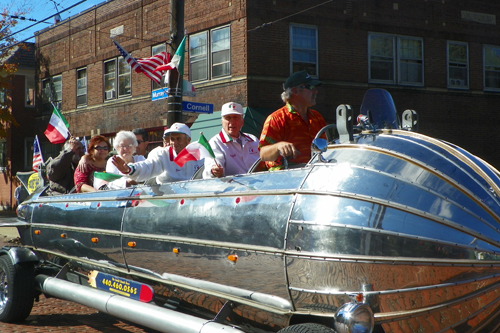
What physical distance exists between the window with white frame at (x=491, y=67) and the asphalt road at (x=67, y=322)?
677 inches

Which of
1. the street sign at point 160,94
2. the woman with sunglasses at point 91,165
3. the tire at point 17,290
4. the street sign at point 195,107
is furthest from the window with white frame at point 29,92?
the tire at point 17,290

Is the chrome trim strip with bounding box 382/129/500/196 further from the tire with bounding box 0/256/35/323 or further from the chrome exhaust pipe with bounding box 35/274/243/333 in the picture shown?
the tire with bounding box 0/256/35/323

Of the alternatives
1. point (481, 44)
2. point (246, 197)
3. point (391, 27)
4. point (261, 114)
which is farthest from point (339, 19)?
point (246, 197)

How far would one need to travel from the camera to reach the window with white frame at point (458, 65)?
19062mm

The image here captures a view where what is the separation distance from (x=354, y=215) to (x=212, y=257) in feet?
3.64

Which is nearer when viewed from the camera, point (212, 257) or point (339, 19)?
point (212, 257)

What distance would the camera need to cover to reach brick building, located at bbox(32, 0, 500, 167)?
16.1 m

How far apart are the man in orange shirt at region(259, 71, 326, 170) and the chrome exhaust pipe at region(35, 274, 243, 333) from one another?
1249 millimetres

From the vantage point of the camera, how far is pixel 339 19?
674 inches

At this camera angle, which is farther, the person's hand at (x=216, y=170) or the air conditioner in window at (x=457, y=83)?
the air conditioner in window at (x=457, y=83)

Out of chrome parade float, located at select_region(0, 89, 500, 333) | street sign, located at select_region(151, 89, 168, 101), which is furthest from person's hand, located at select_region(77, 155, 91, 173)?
street sign, located at select_region(151, 89, 168, 101)

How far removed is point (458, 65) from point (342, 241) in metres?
18.0

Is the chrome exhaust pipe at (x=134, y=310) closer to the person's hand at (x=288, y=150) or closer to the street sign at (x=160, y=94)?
the person's hand at (x=288, y=150)

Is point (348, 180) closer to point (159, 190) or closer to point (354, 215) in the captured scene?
point (354, 215)
